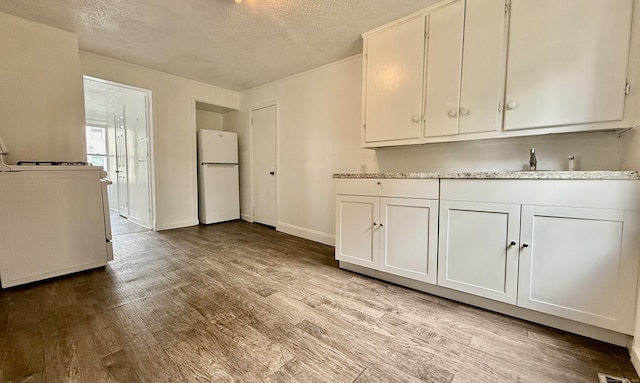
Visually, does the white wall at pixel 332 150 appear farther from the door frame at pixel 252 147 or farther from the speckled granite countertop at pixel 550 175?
the speckled granite countertop at pixel 550 175

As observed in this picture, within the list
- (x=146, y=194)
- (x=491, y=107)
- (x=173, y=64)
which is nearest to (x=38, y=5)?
(x=173, y=64)

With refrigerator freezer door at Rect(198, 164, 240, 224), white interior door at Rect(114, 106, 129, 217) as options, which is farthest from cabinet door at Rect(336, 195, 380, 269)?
white interior door at Rect(114, 106, 129, 217)

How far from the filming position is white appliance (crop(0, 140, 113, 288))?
2004mm

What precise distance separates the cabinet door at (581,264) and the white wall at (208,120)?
507 cm

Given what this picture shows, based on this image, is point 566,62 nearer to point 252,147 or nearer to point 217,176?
point 252,147

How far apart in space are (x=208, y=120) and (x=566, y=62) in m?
5.11

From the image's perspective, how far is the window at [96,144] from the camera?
6.03m

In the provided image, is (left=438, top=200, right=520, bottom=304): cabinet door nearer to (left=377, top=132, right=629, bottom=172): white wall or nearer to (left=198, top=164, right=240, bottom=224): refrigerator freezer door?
(left=377, top=132, right=629, bottom=172): white wall

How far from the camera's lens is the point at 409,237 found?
1973 millimetres

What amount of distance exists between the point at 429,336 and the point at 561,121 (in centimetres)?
159

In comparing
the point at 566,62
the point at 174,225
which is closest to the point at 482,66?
the point at 566,62

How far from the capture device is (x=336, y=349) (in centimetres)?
134

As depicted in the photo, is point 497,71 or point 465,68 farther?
point 465,68

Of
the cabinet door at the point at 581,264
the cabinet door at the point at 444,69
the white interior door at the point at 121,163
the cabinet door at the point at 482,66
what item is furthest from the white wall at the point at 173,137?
the cabinet door at the point at 581,264
